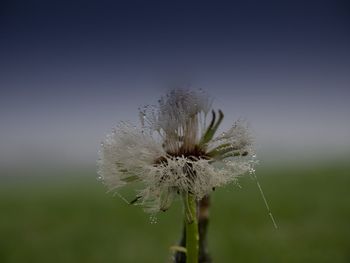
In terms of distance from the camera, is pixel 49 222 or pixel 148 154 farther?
pixel 49 222

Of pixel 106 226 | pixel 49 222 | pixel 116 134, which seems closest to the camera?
pixel 116 134

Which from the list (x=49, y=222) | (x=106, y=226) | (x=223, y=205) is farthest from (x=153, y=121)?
(x=223, y=205)

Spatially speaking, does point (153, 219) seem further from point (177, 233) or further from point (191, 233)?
point (177, 233)

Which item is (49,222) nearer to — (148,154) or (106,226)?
(106,226)

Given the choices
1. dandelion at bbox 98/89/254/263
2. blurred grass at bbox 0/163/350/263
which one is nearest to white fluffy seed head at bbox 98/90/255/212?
dandelion at bbox 98/89/254/263

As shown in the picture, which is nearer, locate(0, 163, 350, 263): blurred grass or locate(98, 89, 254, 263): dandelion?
locate(98, 89, 254, 263): dandelion

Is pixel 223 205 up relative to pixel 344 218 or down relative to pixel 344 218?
up

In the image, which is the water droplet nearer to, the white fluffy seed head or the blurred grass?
the white fluffy seed head

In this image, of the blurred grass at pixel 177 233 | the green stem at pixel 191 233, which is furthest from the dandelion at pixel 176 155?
the blurred grass at pixel 177 233

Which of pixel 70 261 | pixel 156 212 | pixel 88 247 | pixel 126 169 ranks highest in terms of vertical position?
pixel 88 247
